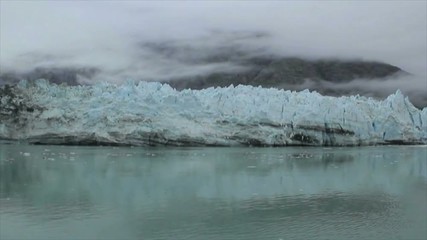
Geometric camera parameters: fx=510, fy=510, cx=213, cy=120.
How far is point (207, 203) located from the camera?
32.8 ft

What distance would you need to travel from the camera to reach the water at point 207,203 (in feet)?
25.0

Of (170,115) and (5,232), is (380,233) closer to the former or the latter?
(5,232)

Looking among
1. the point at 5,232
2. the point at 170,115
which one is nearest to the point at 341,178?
the point at 5,232

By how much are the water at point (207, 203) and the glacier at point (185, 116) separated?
11.2 m

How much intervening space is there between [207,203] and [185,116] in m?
18.5

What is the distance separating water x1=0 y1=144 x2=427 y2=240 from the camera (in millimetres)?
7621

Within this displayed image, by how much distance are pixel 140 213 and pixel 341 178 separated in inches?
303

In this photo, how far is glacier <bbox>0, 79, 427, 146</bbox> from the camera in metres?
28.0

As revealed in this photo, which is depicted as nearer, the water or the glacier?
the water

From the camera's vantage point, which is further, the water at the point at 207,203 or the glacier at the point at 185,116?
the glacier at the point at 185,116

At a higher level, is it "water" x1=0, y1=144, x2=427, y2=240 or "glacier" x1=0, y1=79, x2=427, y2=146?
"glacier" x1=0, y1=79, x2=427, y2=146

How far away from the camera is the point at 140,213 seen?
8828 mm

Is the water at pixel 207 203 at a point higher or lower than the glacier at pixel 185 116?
lower

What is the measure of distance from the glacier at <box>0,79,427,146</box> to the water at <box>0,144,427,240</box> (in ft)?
36.6
